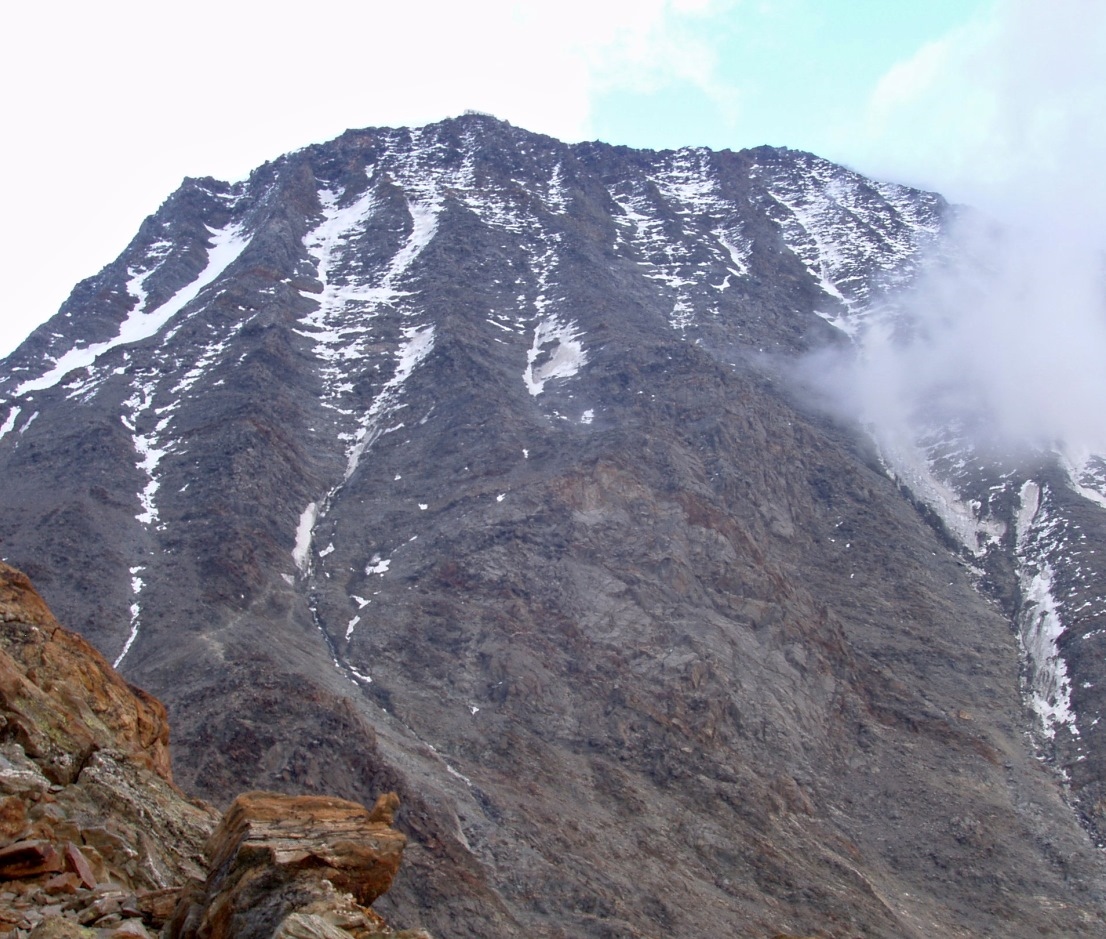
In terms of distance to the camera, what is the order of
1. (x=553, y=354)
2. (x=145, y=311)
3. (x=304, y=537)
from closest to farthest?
(x=304, y=537)
(x=553, y=354)
(x=145, y=311)

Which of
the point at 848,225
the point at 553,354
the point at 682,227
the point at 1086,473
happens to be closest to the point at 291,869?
the point at 553,354

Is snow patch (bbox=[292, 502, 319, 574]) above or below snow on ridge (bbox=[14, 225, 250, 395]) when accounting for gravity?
below

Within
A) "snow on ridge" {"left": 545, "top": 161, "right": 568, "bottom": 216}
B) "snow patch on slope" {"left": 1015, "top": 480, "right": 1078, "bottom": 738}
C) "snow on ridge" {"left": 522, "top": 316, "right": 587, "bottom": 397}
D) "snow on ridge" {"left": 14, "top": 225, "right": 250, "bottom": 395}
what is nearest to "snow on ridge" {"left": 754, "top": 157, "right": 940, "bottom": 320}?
"snow on ridge" {"left": 545, "top": 161, "right": 568, "bottom": 216}

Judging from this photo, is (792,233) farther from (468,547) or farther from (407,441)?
(468,547)

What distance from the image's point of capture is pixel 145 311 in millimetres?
123500

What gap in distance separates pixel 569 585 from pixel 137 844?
166ft

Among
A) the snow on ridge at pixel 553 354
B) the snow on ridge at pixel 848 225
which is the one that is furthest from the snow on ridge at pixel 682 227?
the snow on ridge at pixel 553 354

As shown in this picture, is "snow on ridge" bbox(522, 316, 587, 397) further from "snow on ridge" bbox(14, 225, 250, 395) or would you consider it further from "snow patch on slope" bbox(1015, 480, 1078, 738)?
"snow patch on slope" bbox(1015, 480, 1078, 738)

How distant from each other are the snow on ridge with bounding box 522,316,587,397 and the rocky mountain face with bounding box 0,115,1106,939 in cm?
50

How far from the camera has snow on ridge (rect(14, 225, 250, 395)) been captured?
107 m

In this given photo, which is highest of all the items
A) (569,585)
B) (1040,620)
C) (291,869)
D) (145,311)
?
(145,311)

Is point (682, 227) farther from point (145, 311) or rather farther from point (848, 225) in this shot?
point (145, 311)

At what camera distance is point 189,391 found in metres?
93.7

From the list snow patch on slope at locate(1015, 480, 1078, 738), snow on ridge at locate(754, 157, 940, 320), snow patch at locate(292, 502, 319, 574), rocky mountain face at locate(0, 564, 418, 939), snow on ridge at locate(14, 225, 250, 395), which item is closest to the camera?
rocky mountain face at locate(0, 564, 418, 939)
